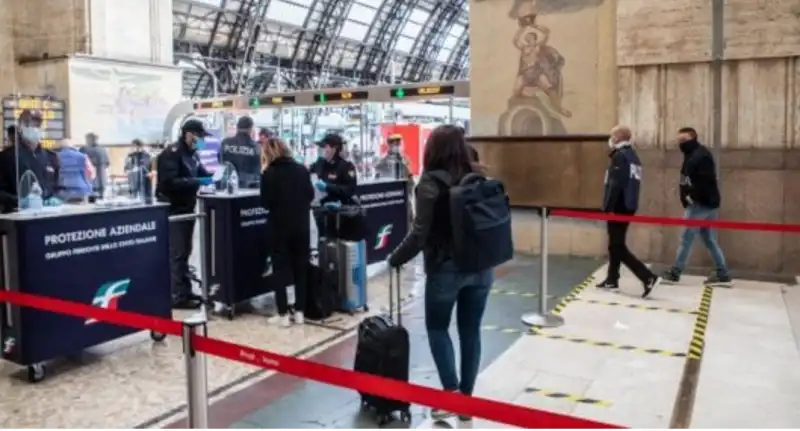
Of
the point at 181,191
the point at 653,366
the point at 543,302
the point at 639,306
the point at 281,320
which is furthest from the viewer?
the point at 639,306

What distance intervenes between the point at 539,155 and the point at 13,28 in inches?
542

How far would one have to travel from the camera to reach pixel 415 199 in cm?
379

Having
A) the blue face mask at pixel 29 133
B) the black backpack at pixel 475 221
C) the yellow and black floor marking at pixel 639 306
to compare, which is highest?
the blue face mask at pixel 29 133

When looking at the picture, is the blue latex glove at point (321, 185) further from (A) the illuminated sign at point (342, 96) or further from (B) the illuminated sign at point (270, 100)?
(B) the illuminated sign at point (270, 100)

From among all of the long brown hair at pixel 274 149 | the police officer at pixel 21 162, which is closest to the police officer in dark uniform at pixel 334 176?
the long brown hair at pixel 274 149

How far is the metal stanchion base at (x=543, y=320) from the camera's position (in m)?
5.98

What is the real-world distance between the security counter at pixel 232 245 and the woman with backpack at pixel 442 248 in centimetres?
267

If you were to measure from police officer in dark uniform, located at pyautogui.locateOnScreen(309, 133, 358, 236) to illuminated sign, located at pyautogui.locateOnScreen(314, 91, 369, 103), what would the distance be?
7559 mm

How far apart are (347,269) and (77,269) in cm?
227

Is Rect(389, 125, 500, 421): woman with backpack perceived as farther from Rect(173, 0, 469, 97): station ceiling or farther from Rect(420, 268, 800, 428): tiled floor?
Rect(173, 0, 469, 97): station ceiling

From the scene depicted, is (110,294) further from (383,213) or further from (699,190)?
(699,190)

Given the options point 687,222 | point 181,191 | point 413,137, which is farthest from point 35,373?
point 413,137

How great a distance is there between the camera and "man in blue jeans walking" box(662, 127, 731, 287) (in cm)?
744

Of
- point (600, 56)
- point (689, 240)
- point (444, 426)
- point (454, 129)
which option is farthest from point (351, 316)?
point (600, 56)
